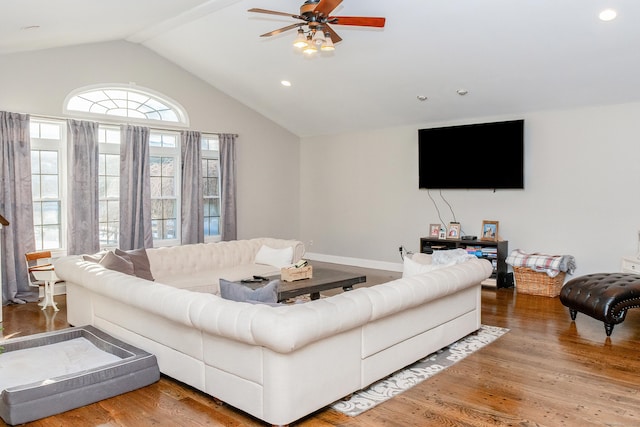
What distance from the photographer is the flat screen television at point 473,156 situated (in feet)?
22.3

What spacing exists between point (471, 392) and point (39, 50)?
6.40m

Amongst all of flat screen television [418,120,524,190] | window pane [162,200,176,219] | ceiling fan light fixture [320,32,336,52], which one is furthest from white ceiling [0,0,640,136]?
window pane [162,200,176,219]

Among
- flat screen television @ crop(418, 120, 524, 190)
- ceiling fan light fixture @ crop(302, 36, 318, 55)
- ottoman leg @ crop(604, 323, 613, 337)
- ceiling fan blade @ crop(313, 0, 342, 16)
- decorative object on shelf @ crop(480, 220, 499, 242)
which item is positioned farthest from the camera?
decorative object on shelf @ crop(480, 220, 499, 242)

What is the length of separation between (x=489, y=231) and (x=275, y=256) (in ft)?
10.3

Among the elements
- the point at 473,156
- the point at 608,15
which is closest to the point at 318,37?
the point at 608,15

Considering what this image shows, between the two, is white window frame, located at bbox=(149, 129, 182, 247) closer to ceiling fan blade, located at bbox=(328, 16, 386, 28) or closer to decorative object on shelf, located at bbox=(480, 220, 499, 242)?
ceiling fan blade, located at bbox=(328, 16, 386, 28)

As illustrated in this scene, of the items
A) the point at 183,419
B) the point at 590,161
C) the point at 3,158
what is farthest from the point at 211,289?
the point at 590,161

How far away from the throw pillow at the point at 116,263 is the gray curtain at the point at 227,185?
11.7 feet

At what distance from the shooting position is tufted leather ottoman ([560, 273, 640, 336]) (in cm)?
450

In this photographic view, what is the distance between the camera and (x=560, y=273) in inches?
250

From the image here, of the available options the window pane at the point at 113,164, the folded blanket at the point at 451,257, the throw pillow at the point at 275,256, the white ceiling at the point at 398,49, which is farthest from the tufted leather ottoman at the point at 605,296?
the window pane at the point at 113,164

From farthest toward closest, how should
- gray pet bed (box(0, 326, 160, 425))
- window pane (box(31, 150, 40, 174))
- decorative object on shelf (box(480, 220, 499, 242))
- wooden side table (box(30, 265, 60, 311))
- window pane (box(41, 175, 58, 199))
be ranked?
1. decorative object on shelf (box(480, 220, 499, 242))
2. window pane (box(41, 175, 58, 199))
3. window pane (box(31, 150, 40, 174))
4. wooden side table (box(30, 265, 60, 311))
5. gray pet bed (box(0, 326, 160, 425))

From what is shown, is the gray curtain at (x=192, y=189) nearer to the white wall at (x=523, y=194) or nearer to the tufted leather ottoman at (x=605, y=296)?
the white wall at (x=523, y=194)

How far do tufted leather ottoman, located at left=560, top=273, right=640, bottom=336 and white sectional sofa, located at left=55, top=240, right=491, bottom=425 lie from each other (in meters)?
1.24
